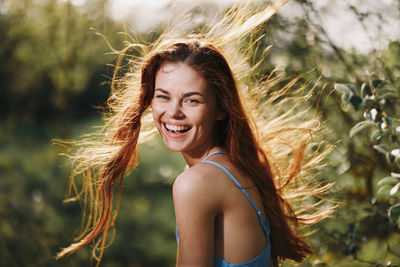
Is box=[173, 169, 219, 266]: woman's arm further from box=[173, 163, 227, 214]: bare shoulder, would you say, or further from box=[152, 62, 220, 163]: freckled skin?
box=[152, 62, 220, 163]: freckled skin

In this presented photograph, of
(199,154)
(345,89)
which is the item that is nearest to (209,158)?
(199,154)

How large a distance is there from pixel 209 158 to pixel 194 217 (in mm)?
297

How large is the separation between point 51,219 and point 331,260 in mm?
3082

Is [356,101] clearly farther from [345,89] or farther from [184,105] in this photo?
[184,105]

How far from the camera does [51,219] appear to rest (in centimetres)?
441

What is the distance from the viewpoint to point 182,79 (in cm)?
164

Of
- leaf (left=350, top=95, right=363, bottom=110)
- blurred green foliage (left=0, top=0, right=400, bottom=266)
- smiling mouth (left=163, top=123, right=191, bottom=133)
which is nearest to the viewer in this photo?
leaf (left=350, top=95, right=363, bottom=110)

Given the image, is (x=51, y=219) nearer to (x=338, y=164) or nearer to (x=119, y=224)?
(x=119, y=224)

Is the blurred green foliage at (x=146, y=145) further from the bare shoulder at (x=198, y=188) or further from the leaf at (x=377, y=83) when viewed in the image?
the bare shoulder at (x=198, y=188)

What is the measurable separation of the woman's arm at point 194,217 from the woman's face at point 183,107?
24cm

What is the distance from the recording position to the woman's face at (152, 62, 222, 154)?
5.36 ft

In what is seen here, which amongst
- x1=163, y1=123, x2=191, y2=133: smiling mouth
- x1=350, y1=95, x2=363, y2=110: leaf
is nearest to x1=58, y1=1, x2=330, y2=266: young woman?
x1=163, y1=123, x2=191, y2=133: smiling mouth

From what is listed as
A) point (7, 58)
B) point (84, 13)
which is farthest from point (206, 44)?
point (7, 58)

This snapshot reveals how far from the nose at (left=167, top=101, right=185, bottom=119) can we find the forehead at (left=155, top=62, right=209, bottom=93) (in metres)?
0.05
